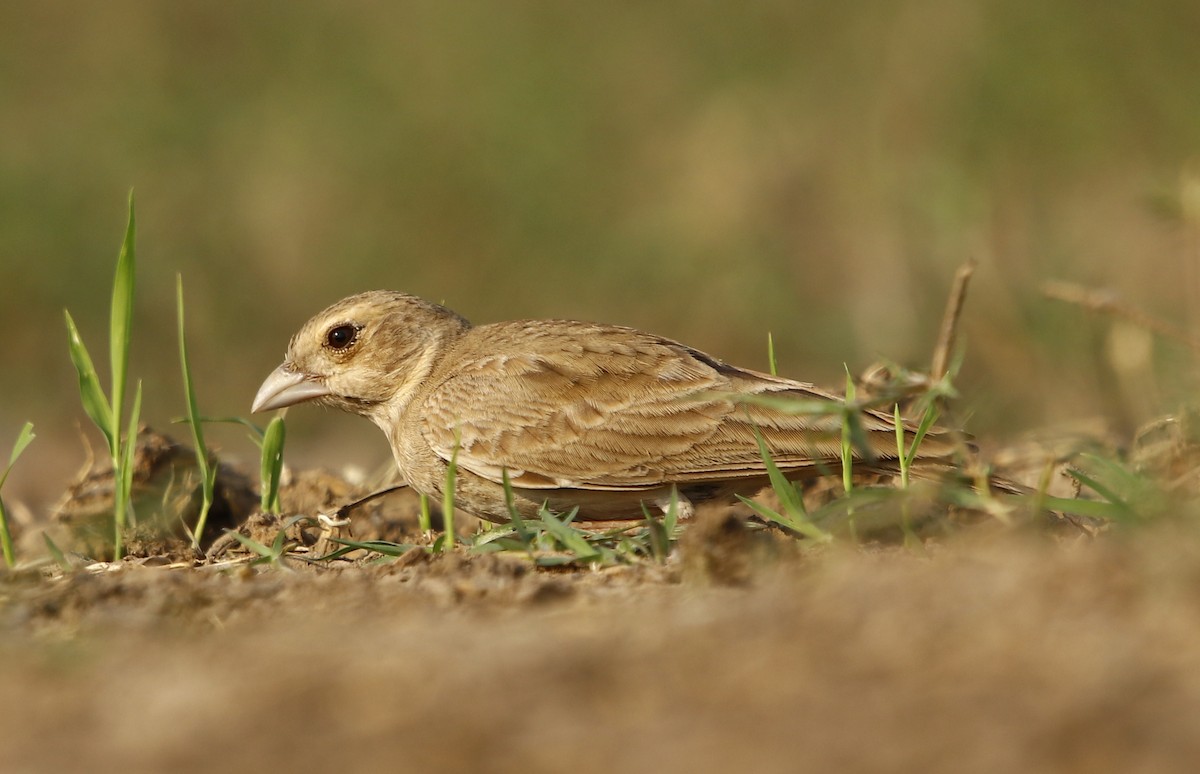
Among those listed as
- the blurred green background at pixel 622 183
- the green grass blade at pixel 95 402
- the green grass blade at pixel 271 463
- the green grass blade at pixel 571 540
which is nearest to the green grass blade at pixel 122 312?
the green grass blade at pixel 95 402

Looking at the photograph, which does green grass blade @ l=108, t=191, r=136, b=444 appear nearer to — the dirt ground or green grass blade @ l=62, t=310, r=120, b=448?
green grass blade @ l=62, t=310, r=120, b=448

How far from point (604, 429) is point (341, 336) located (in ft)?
4.96

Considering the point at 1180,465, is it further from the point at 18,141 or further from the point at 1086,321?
the point at 18,141

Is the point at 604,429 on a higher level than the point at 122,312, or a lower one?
lower

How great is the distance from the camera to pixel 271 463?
5309mm

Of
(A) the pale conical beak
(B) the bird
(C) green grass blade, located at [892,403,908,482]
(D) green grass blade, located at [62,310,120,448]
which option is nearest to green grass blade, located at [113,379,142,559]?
(D) green grass blade, located at [62,310,120,448]

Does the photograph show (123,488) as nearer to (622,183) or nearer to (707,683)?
(707,683)

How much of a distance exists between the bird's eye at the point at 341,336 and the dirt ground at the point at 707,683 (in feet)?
9.58

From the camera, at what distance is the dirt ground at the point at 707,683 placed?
7.73 feet

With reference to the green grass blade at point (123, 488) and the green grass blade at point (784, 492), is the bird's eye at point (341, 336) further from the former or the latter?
the green grass blade at point (784, 492)

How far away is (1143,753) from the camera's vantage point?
7.34ft

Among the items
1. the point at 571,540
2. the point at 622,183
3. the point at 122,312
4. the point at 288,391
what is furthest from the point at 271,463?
the point at 622,183

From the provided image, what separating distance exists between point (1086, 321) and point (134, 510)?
6.02 meters

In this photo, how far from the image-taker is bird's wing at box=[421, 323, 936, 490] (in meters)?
5.09
